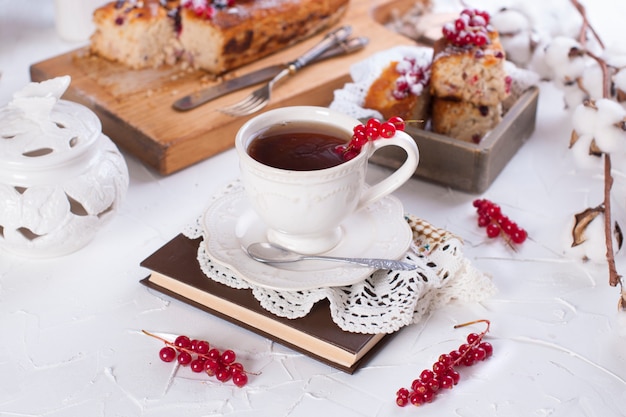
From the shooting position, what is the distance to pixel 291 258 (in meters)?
1.40

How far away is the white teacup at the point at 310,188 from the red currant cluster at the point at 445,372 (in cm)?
29

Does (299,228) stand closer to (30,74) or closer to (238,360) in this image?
(238,360)

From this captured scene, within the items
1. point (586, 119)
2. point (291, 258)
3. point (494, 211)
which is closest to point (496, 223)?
point (494, 211)

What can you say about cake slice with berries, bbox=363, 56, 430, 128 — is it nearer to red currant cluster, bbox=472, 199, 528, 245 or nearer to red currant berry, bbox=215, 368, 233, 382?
red currant cluster, bbox=472, 199, 528, 245

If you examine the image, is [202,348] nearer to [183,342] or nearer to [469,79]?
[183,342]

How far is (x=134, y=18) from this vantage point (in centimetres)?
214

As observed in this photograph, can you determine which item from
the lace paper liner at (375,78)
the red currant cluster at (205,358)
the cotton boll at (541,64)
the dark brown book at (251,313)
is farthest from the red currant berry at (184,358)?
the cotton boll at (541,64)

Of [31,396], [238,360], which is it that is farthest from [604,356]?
[31,396]

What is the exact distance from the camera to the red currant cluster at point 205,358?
4.21ft

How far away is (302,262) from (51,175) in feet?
1.58

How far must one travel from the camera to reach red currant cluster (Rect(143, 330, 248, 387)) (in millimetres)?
1282

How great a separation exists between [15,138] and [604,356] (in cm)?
109

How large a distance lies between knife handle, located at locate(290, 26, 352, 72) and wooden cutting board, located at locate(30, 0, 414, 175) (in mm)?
24

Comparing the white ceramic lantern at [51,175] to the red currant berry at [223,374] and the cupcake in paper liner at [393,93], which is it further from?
the cupcake in paper liner at [393,93]
